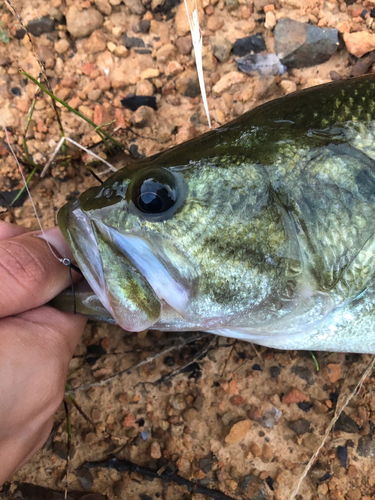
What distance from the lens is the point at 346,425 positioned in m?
2.13

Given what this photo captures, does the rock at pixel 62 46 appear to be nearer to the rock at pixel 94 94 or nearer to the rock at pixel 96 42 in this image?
the rock at pixel 96 42

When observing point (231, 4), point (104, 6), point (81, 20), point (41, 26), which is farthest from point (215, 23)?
point (41, 26)

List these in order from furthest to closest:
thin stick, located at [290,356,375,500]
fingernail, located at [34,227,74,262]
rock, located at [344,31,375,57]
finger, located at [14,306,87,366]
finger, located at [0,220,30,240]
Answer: rock, located at [344,31,375,57] < thin stick, located at [290,356,375,500] < finger, located at [0,220,30,240] < fingernail, located at [34,227,74,262] < finger, located at [14,306,87,366]

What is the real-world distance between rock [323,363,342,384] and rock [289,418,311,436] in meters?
0.29

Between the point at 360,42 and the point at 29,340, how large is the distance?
8.45 ft

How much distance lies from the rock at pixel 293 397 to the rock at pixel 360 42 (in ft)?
7.10

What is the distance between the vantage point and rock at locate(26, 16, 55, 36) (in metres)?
2.39

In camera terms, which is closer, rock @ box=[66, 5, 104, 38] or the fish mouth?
the fish mouth

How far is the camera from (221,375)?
7.16 feet

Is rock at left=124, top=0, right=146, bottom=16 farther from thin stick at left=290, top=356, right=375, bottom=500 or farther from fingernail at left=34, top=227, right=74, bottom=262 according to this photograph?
thin stick at left=290, top=356, right=375, bottom=500

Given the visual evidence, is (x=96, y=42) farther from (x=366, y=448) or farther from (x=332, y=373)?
(x=366, y=448)

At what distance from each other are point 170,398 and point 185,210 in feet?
4.43

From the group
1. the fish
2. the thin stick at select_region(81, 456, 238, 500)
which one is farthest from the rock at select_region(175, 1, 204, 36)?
the thin stick at select_region(81, 456, 238, 500)

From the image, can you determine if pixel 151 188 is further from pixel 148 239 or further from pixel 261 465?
pixel 261 465
